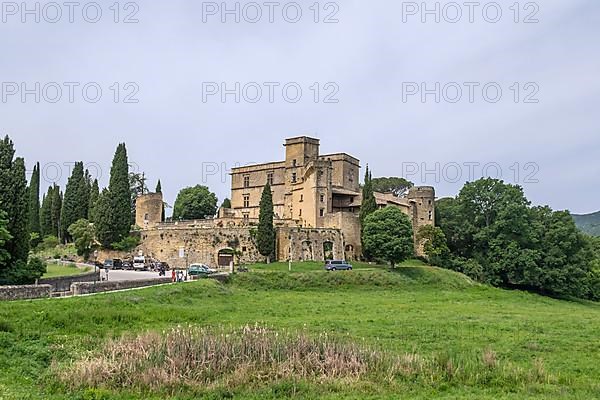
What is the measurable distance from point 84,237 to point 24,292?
33913 millimetres

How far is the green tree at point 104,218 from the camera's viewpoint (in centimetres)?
5969

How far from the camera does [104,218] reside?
59.7 m

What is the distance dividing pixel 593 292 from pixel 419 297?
97.9 feet

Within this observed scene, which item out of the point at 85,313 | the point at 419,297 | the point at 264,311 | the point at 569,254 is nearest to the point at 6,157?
the point at 85,313

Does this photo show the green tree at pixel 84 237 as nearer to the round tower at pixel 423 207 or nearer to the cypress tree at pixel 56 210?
the cypress tree at pixel 56 210

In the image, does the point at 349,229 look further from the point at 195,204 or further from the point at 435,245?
the point at 195,204

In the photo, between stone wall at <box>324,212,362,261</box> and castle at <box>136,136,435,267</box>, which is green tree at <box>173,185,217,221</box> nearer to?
castle at <box>136,136,435,267</box>

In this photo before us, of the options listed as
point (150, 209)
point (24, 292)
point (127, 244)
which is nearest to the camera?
point (24, 292)

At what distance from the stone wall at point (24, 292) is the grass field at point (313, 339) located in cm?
179

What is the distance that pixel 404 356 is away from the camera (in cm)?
1709

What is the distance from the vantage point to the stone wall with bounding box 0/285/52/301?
26078mm

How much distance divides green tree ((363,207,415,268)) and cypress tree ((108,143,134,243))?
23.8m

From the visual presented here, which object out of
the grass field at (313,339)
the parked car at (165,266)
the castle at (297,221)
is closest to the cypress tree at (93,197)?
the castle at (297,221)

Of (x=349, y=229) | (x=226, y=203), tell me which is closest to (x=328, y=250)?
(x=349, y=229)
